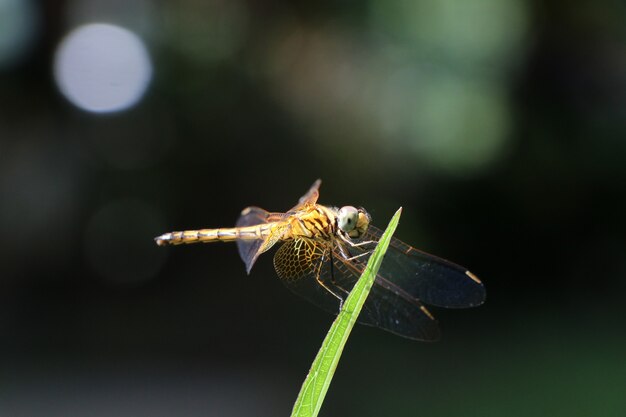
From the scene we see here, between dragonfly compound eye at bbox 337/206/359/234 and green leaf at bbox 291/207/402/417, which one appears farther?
dragonfly compound eye at bbox 337/206/359/234

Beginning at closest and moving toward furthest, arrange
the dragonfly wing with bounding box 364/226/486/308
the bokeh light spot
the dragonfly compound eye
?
the dragonfly compound eye < the dragonfly wing with bounding box 364/226/486/308 < the bokeh light spot

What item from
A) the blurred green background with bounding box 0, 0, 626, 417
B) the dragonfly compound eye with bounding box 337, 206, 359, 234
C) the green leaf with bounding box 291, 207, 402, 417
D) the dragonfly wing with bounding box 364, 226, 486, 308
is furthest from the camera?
the blurred green background with bounding box 0, 0, 626, 417

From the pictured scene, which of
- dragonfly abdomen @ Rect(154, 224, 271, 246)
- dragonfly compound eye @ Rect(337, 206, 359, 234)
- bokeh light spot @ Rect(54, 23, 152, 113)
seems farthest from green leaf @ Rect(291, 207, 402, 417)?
bokeh light spot @ Rect(54, 23, 152, 113)

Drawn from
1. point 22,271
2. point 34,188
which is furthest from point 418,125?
point 22,271

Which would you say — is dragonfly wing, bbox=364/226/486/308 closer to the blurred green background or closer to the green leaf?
the green leaf

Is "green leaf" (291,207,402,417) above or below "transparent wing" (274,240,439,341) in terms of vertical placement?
below
